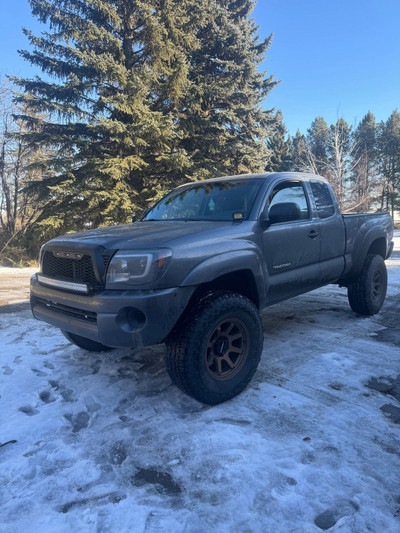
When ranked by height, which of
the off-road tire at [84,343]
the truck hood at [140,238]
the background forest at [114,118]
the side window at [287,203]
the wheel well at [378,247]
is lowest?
the off-road tire at [84,343]

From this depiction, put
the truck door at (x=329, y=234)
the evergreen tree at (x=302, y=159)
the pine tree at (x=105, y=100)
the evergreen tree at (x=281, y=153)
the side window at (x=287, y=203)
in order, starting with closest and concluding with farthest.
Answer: the side window at (x=287, y=203), the truck door at (x=329, y=234), the pine tree at (x=105, y=100), the evergreen tree at (x=302, y=159), the evergreen tree at (x=281, y=153)

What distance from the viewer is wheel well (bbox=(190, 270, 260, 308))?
259 cm

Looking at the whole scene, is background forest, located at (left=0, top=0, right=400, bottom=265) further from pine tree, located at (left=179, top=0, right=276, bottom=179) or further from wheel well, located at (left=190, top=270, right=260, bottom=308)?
wheel well, located at (left=190, top=270, right=260, bottom=308)

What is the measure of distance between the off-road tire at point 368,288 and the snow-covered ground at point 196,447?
3.61 ft

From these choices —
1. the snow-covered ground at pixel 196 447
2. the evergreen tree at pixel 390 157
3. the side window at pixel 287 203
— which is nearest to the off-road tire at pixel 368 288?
the snow-covered ground at pixel 196 447

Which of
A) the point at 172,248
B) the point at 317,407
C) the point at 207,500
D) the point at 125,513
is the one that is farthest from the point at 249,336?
the point at 125,513

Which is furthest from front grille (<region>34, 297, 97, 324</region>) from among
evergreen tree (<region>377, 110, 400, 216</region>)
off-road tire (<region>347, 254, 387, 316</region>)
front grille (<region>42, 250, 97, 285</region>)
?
evergreen tree (<region>377, 110, 400, 216</region>)

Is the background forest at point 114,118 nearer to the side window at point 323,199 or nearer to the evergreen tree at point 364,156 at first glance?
the side window at point 323,199

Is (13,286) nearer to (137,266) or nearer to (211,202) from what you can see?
(211,202)

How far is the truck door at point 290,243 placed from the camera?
3.07 meters

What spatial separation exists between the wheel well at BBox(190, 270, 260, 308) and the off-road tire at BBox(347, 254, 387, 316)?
86.5 inches

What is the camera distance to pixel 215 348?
8.54ft

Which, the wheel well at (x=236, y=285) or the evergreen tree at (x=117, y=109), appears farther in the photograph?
the evergreen tree at (x=117, y=109)

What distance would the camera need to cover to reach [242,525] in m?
1.50
